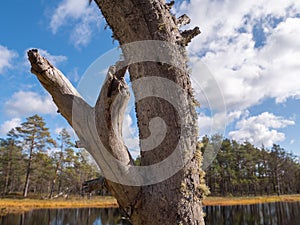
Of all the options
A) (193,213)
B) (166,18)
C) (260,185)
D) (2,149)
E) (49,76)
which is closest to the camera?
(193,213)

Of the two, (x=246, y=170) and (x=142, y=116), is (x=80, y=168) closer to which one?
(x=246, y=170)

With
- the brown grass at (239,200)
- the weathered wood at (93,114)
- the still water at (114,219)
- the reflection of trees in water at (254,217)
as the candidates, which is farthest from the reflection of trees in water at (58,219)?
the brown grass at (239,200)

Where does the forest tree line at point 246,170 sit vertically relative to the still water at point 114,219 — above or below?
above

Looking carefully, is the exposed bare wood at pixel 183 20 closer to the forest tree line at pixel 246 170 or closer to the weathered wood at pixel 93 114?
the weathered wood at pixel 93 114

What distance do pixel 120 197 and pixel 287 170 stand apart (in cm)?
7511

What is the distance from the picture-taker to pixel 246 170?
5941 centimetres

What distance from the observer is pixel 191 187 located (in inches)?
55.9

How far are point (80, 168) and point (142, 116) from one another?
50340 mm

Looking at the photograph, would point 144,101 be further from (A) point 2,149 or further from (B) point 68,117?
(A) point 2,149

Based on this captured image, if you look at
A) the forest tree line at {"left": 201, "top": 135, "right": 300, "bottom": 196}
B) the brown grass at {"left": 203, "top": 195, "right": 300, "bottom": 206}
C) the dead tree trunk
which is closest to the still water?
the brown grass at {"left": 203, "top": 195, "right": 300, "bottom": 206}

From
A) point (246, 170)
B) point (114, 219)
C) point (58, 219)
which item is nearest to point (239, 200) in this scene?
point (246, 170)

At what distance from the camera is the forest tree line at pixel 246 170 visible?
183ft

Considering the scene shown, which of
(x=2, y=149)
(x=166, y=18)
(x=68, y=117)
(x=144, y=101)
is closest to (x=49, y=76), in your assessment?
(x=68, y=117)

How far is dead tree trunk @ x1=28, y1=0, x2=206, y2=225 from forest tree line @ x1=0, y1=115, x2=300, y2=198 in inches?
1447
